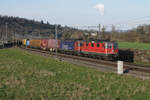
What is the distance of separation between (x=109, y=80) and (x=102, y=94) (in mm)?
3763

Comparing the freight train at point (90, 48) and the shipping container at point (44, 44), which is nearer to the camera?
the freight train at point (90, 48)

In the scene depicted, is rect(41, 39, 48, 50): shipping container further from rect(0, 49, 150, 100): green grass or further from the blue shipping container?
rect(0, 49, 150, 100): green grass

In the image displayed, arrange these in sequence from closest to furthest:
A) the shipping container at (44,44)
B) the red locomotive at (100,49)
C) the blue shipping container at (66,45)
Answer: the red locomotive at (100,49) → the blue shipping container at (66,45) → the shipping container at (44,44)

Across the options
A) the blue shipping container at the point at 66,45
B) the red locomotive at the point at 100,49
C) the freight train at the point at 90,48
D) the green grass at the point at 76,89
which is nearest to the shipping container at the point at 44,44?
the freight train at the point at 90,48

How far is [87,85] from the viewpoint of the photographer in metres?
14.5

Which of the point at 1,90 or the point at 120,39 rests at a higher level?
the point at 120,39

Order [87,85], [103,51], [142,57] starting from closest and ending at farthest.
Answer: [87,85] → [103,51] → [142,57]

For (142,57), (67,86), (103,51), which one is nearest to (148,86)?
(67,86)

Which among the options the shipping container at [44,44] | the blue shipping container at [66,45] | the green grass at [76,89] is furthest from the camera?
the shipping container at [44,44]

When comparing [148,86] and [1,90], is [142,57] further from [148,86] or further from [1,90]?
[1,90]

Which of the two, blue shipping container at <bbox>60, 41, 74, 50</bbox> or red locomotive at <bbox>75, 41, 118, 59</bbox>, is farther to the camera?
blue shipping container at <bbox>60, 41, 74, 50</bbox>

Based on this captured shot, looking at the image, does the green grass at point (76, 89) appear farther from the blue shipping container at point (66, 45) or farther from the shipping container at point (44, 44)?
the shipping container at point (44, 44)

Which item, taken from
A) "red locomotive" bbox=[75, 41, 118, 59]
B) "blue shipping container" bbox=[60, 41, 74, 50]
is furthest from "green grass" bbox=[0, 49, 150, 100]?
"blue shipping container" bbox=[60, 41, 74, 50]

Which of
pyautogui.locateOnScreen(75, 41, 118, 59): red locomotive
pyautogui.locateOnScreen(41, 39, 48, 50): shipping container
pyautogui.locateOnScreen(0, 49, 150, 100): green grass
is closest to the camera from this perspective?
pyautogui.locateOnScreen(0, 49, 150, 100): green grass
